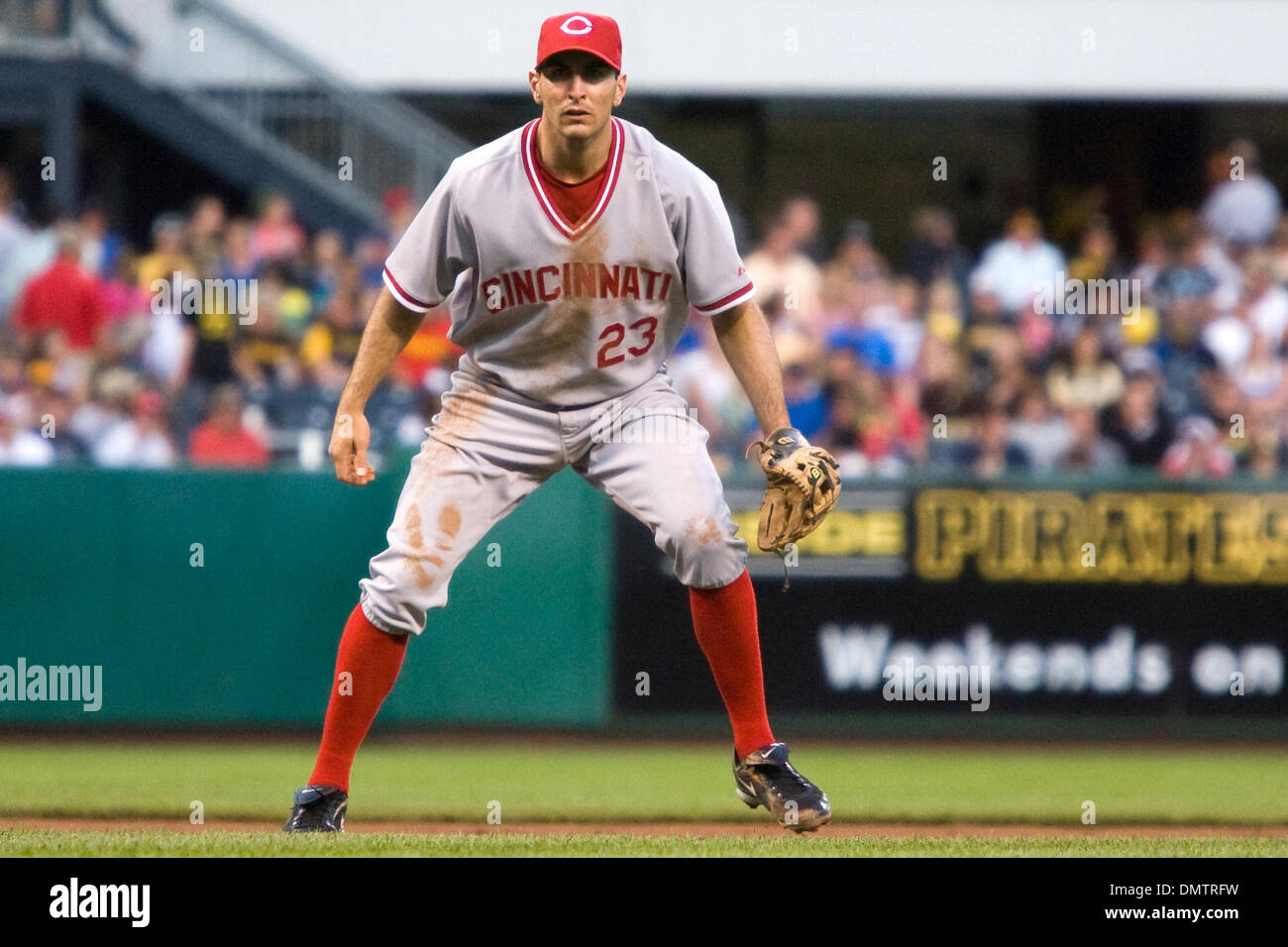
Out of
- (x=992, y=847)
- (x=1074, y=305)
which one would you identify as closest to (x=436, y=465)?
(x=992, y=847)

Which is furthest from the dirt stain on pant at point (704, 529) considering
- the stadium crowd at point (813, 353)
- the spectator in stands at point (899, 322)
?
the spectator in stands at point (899, 322)

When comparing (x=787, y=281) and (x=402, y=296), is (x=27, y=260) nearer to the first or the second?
(x=787, y=281)

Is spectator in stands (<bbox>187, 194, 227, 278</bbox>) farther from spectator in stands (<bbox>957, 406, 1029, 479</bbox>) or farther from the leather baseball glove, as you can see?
the leather baseball glove

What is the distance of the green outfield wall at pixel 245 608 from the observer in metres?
8.88

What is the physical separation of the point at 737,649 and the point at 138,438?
18.5 ft

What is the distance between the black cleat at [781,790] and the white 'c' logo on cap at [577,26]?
6.38 feet

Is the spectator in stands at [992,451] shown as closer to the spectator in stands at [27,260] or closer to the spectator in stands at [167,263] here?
the spectator in stands at [167,263]

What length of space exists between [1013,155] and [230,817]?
11.7m

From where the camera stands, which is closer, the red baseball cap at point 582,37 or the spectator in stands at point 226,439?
the red baseball cap at point 582,37

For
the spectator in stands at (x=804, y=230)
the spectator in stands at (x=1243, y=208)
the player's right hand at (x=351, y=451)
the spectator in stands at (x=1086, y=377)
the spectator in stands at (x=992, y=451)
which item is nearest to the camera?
the player's right hand at (x=351, y=451)

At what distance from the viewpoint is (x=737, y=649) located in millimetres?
5148

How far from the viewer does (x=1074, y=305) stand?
11.9 meters

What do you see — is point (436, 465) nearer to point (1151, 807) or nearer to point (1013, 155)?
point (1151, 807)

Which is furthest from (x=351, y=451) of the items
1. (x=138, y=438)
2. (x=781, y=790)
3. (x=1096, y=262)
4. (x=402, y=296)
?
(x=1096, y=262)
